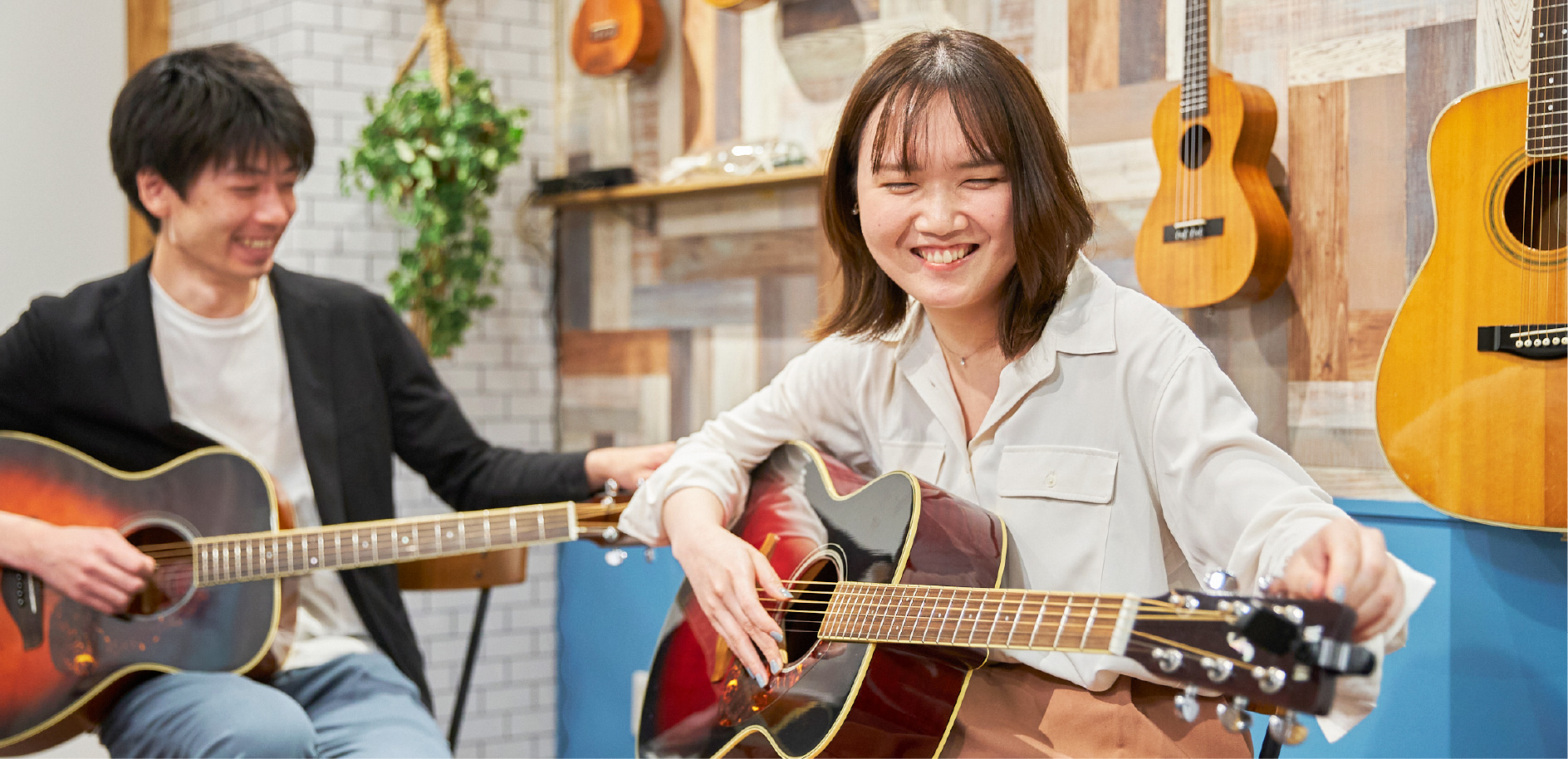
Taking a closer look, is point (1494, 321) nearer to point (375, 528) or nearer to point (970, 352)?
point (970, 352)

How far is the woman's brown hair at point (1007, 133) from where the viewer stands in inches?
55.7

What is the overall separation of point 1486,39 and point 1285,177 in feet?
1.32

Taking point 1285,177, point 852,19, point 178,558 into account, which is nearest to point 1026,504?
point 1285,177

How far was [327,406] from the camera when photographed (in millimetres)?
2414

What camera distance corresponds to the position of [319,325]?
2.46 meters

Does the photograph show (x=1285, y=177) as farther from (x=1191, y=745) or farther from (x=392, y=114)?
(x=392, y=114)

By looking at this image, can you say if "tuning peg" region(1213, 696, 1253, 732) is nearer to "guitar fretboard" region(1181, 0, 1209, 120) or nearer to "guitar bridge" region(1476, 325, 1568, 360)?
"guitar bridge" region(1476, 325, 1568, 360)

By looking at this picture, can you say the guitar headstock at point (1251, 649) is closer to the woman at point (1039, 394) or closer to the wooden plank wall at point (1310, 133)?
the woman at point (1039, 394)

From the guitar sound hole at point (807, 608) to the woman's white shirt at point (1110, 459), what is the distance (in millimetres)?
181

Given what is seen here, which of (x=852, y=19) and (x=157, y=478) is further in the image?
(x=852, y=19)

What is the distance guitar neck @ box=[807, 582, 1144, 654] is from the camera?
3.84ft

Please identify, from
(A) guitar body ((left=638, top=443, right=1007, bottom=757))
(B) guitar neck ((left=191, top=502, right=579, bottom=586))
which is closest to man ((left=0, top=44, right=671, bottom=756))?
(B) guitar neck ((left=191, top=502, right=579, bottom=586))

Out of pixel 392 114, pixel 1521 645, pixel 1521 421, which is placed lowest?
pixel 1521 645

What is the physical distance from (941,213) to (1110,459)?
1.14 feet
